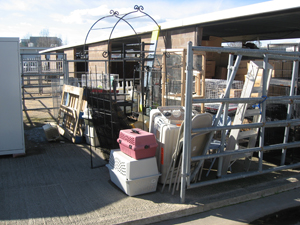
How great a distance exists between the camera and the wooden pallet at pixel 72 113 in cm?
710

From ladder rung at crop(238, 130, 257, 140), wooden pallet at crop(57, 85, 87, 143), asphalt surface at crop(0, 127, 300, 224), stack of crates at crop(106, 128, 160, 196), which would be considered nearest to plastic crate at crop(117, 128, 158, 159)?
stack of crates at crop(106, 128, 160, 196)

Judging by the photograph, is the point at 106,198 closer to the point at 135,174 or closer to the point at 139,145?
the point at 135,174

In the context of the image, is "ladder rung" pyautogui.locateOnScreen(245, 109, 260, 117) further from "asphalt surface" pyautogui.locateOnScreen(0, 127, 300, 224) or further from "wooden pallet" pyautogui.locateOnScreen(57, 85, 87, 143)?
"wooden pallet" pyautogui.locateOnScreen(57, 85, 87, 143)

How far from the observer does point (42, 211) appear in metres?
3.81

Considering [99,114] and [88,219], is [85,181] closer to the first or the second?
[88,219]

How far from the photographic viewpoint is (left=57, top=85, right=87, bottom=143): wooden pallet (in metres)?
7.10

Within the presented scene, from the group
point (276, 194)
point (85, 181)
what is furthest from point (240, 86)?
point (85, 181)

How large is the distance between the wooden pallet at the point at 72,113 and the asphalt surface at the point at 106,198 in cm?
164

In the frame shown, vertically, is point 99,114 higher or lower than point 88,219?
higher

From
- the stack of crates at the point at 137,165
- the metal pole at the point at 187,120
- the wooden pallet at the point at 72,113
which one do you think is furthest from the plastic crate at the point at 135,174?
the wooden pallet at the point at 72,113

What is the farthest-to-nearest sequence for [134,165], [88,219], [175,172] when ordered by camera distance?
[175,172] < [134,165] < [88,219]

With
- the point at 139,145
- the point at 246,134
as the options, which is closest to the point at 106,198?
the point at 139,145

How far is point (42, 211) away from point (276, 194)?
12.2 feet

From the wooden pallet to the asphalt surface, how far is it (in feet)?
5.37
